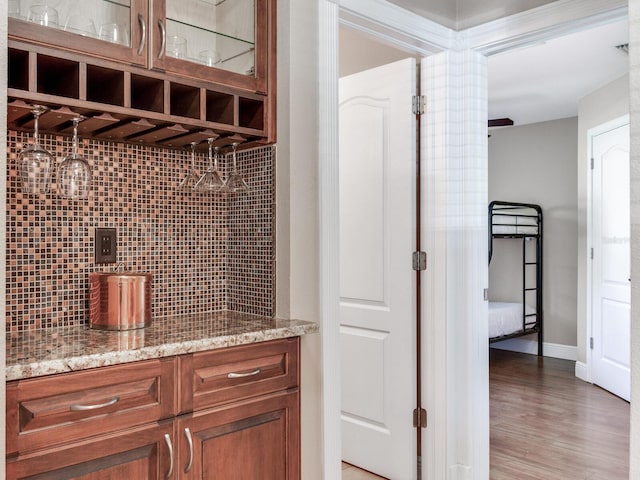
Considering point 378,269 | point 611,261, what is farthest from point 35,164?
point 611,261

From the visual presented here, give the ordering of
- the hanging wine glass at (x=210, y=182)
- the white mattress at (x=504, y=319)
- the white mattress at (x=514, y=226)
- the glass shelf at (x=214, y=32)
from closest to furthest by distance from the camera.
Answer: the glass shelf at (x=214, y=32) → the hanging wine glass at (x=210, y=182) → the white mattress at (x=504, y=319) → the white mattress at (x=514, y=226)

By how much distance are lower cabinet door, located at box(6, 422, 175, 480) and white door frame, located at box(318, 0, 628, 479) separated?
0.66 meters

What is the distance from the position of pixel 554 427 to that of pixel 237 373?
2.80 metres

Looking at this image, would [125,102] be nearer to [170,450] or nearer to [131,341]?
[131,341]

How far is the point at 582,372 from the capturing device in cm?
495

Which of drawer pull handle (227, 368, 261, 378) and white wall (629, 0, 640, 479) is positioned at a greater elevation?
white wall (629, 0, 640, 479)

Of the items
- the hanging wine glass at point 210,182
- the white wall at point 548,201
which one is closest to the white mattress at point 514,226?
the white wall at point 548,201

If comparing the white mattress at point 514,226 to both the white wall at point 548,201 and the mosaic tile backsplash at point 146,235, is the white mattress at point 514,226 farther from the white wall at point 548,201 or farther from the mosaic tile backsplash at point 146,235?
the mosaic tile backsplash at point 146,235

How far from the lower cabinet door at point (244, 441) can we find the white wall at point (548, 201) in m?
4.78

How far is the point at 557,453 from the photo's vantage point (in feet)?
10.6

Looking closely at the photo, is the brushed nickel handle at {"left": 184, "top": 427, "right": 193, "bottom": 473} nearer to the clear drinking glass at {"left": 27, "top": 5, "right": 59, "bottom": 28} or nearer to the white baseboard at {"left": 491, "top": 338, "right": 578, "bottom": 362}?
the clear drinking glass at {"left": 27, "top": 5, "right": 59, "bottom": 28}

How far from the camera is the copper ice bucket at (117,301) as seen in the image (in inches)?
69.4

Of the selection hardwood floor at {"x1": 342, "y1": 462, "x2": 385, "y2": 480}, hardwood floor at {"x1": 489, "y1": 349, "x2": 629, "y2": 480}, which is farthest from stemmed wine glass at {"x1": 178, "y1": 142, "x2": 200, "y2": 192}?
hardwood floor at {"x1": 489, "y1": 349, "x2": 629, "y2": 480}

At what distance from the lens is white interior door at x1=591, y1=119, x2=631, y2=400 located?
4332mm
